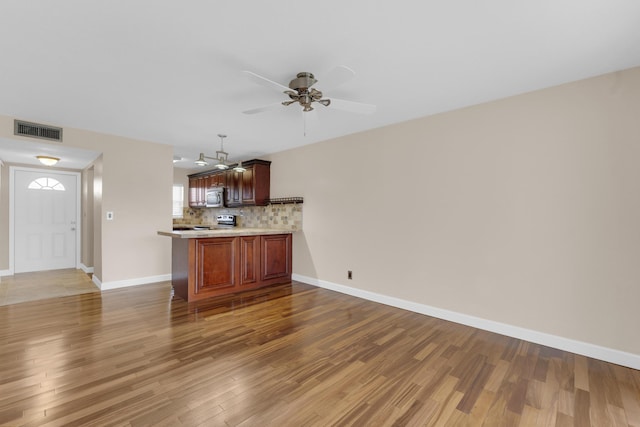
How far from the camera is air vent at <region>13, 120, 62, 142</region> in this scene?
3.53m

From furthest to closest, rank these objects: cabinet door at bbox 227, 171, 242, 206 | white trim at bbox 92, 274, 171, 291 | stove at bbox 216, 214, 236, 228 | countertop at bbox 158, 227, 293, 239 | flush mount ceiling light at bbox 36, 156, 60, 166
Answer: stove at bbox 216, 214, 236, 228, cabinet door at bbox 227, 171, 242, 206, flush mount ceiling light at bbox 36, 156, 60, 166, white trim at bbox 92, 274, 171, 291, countertop at bbox 158, 227, 293, 239

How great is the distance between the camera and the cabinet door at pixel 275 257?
4.68 m

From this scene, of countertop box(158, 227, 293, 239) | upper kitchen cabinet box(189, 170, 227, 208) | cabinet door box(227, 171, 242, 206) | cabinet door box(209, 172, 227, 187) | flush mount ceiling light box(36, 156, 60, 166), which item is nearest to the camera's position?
countertop box(158, 227, 293, 239)

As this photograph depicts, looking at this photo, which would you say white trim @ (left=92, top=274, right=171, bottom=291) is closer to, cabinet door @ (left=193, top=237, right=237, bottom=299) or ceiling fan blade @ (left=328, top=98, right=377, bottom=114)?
cabinet door @ (left=193, top=237, right=237, bottom=299)

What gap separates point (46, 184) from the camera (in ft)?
18.6

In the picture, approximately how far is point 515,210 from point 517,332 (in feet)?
3.88

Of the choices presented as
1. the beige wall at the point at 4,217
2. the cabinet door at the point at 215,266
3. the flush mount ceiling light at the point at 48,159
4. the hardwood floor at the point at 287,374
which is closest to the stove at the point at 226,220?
the cabinet door at the point at 215,266

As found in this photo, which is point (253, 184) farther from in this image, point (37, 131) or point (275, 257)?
point (37, 131)

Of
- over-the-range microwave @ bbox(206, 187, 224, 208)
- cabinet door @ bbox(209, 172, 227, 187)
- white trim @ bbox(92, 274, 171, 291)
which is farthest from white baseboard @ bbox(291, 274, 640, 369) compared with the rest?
cabinet door @ bbox(209, 172, 227, 187)

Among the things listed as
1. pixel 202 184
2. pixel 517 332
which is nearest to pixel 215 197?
pixel 202 184

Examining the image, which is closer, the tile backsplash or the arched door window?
the tile backsplash

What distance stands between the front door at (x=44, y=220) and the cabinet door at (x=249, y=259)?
4.24 metres

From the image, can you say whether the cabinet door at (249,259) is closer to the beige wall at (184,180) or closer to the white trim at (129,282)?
the white trim at (129,282)

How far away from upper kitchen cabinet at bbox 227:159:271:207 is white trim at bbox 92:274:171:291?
6.27 feet
